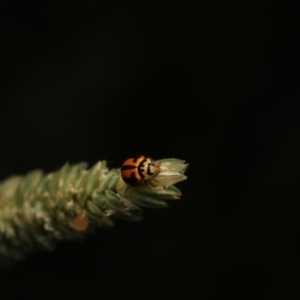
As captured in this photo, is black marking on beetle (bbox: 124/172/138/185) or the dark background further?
the dark background

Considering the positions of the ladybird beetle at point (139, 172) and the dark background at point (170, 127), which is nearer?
the ladybird beetle at point (139, 172)

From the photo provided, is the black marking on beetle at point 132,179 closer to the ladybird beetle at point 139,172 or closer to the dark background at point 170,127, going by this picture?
the ladybird beetle at point 139,172

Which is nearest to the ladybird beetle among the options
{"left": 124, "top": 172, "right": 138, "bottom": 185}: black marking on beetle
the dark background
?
{"left": 124, "top": 172, "right": 138, "bottom": 185}: black marking on beetle

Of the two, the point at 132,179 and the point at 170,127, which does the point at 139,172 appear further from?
the point at 170,127

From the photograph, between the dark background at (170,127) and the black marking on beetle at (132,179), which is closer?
the black marking on beetle at (132,179)

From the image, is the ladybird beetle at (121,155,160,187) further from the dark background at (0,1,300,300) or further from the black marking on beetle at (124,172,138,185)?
the dark background at (0,1,300,300)

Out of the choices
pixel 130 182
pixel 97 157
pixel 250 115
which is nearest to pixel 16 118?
pixel 97 157

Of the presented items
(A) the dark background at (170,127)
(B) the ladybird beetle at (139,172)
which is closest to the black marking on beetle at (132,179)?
(B) the ladybird beetle at (139,172)

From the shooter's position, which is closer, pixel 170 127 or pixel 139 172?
pixel 139 172

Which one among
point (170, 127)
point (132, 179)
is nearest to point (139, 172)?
point (132, 179)
